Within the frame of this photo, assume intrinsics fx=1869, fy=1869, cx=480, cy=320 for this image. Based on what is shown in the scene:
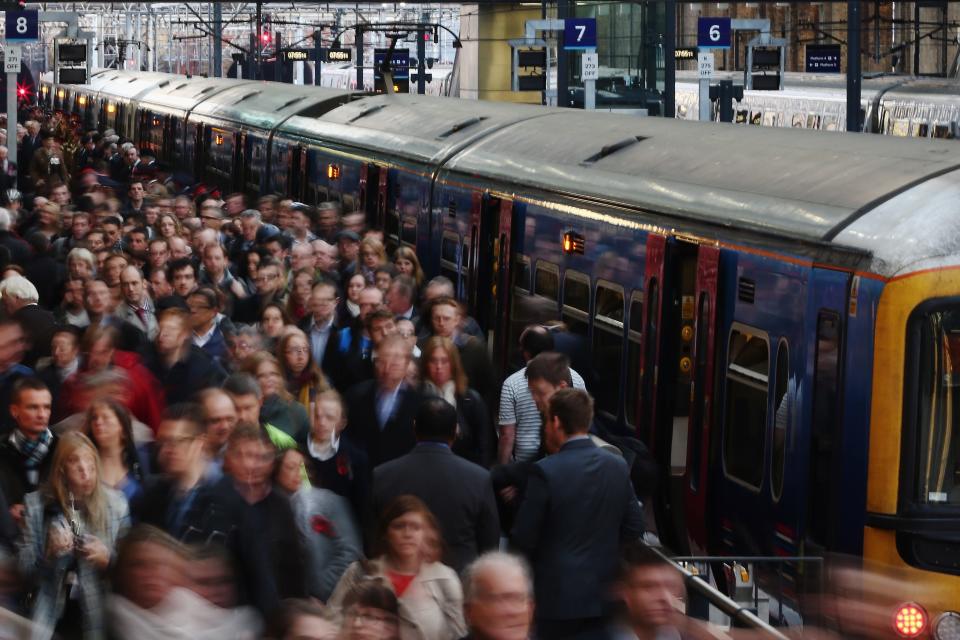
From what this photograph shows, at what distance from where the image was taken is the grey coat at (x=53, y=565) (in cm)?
658

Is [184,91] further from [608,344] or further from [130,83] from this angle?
[608,344]

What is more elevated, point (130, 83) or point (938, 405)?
point (938, 405)

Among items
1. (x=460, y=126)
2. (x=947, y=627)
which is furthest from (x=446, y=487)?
(x=460, y=126)

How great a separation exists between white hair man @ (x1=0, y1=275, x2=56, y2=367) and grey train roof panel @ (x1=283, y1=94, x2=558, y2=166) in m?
6.00

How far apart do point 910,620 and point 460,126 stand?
412 inches

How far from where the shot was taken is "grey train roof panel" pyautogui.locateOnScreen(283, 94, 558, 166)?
17.2 m

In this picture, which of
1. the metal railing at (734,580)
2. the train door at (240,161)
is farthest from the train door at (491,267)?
the train door at (240,161)

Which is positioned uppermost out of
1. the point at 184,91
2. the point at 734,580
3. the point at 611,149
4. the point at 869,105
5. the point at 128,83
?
the point at 611,149

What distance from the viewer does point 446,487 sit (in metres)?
7.24

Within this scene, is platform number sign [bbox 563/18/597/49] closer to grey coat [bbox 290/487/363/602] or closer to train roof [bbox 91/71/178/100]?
train roof [bbox 91/71/178/100]

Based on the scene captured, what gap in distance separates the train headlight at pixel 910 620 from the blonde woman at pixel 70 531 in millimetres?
3169

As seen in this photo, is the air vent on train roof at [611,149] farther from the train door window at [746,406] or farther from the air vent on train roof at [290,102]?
the air vent on train roof at [290,102]

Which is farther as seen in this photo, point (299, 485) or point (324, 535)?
point (299, 485)

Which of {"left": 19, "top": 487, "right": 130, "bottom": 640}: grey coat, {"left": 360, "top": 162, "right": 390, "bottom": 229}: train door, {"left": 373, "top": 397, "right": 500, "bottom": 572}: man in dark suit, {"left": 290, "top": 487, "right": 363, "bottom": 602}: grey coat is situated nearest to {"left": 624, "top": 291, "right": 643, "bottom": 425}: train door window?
{"left": 373, "top": 397, "right": 500, "bottom": 572}: man in dark suit
